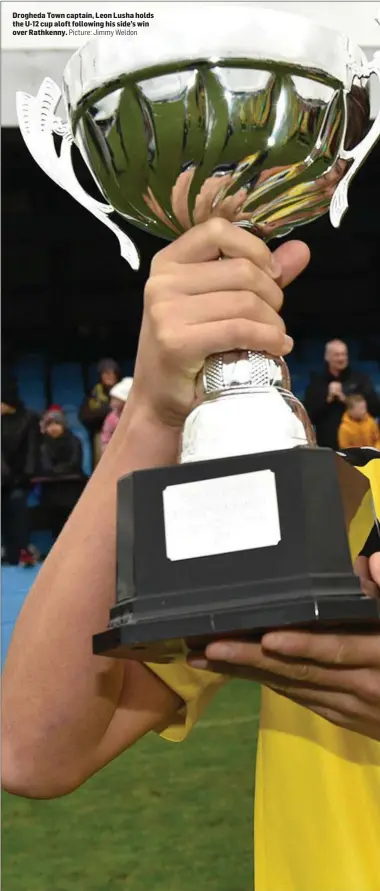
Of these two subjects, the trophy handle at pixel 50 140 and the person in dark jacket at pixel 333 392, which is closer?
the trophy handle at pixel 50 140

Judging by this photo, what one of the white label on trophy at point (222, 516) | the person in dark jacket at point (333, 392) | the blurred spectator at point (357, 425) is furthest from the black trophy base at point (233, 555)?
the blurred spectator at point (357, 425)

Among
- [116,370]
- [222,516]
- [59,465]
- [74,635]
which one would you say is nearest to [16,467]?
[59,465]

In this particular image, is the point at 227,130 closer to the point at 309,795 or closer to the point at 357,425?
the point at 309,795

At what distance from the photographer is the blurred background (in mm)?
1681

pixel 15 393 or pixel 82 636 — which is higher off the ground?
pixel 15 393

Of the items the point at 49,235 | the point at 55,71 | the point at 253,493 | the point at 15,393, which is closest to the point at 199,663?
the point at 253,493

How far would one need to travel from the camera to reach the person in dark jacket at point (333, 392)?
3.98 meters

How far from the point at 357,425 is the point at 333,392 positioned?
0.33 m

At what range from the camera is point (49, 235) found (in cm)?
362

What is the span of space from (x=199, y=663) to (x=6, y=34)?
0.62 meters

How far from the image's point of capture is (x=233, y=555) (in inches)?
20.1

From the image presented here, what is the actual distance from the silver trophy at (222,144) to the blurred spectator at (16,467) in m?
3.22

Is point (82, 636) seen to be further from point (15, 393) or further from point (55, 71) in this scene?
point (15, 393)

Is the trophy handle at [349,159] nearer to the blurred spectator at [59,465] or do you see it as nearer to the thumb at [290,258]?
the thumb at [290,258]
